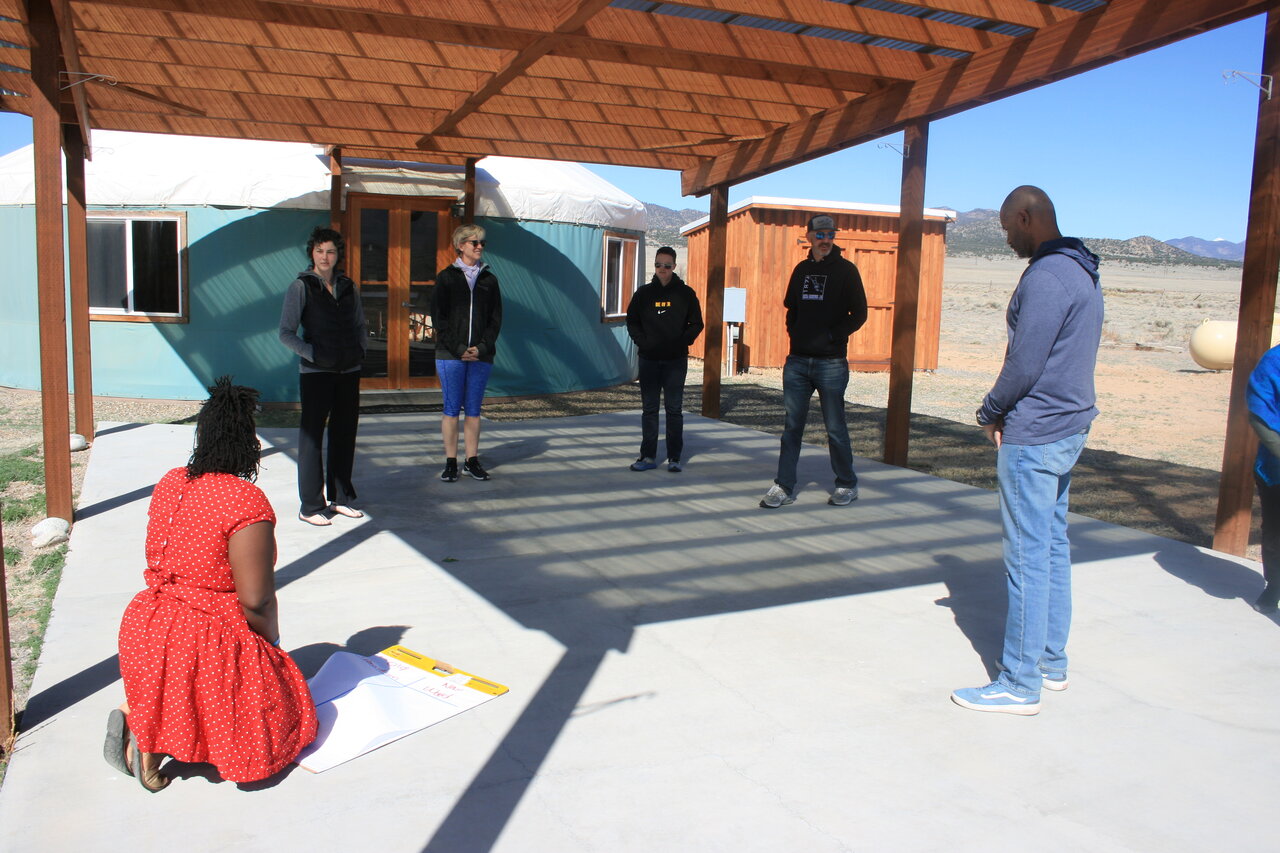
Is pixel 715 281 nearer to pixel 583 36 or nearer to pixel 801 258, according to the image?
pixel 583 36

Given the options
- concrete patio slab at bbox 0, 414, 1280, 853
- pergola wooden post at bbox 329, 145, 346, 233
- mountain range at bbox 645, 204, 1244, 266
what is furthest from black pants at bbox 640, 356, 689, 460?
mountain range at bbox 645, 204, 1244, 266

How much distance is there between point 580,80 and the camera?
6.79m

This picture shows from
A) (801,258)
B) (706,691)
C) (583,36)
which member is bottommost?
(706,691)

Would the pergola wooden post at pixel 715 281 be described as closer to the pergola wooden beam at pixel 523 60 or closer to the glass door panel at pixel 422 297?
the pergola wooden beam at pixel 523 60

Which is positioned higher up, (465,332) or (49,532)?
(465,332)

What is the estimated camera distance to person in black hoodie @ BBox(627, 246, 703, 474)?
21.4 feet

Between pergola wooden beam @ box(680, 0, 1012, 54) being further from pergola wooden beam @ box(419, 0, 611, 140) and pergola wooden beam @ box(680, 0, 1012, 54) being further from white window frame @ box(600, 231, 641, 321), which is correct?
white window frame @ box(600, 231, 641, 321)

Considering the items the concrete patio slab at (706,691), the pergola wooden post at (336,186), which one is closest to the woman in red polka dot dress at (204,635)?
the concrete patio slab at (706,691)

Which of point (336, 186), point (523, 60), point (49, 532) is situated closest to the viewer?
point (49, 532)

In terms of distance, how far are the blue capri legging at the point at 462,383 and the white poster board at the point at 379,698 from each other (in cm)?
297

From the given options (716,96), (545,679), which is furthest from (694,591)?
(716,96)

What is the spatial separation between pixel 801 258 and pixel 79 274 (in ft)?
33.9

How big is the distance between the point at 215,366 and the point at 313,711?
8715 millimetres

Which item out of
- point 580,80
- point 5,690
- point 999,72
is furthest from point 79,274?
point 999,72
